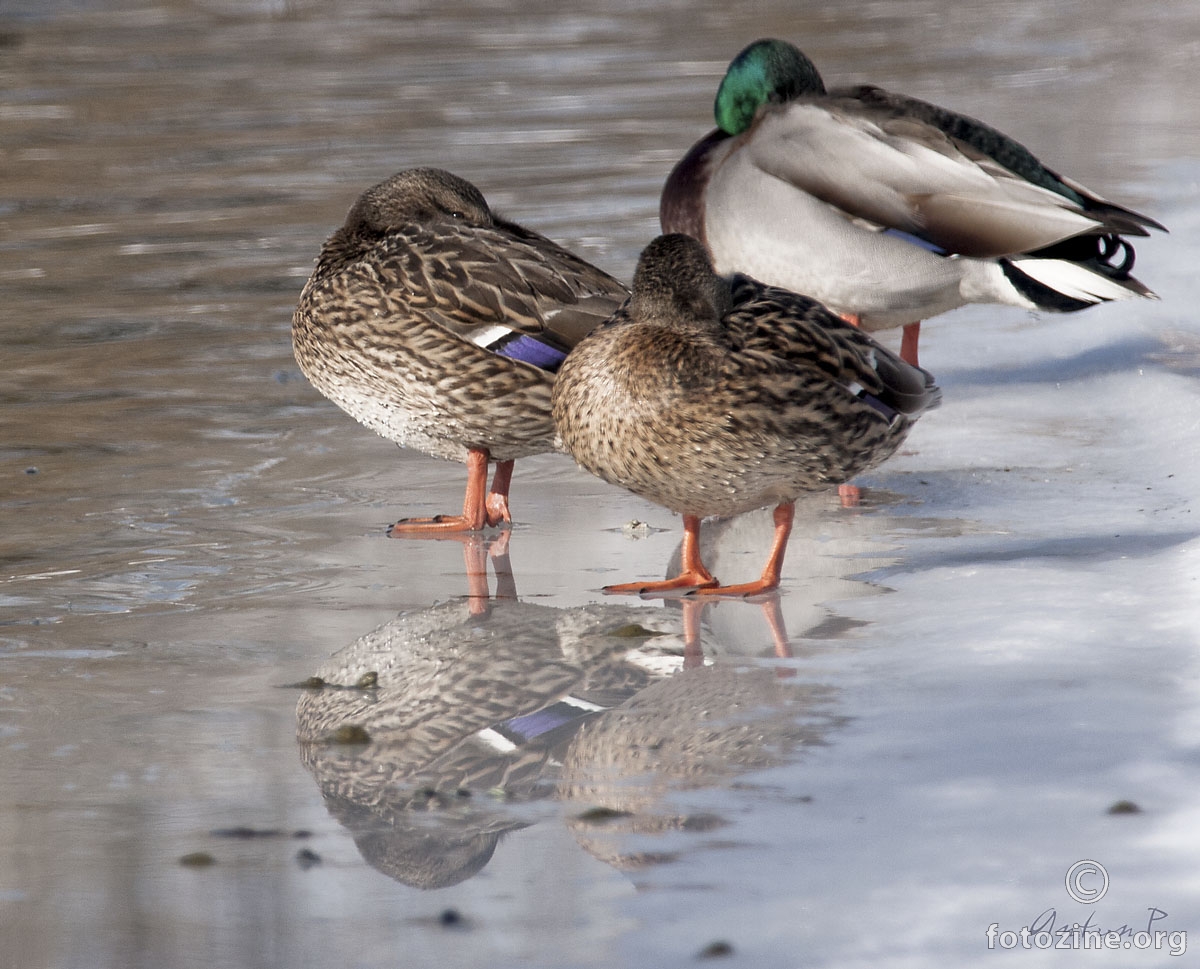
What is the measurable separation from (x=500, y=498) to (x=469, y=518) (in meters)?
0.15

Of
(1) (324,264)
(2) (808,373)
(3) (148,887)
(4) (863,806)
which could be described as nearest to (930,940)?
(4) (863,806)

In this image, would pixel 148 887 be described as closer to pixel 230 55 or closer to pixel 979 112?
pixel 979 112

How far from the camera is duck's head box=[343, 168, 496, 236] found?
5.07 m

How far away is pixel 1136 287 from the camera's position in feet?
18.0

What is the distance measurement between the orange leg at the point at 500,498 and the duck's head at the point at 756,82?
197cm

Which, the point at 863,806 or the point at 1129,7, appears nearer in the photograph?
the point at 863,806

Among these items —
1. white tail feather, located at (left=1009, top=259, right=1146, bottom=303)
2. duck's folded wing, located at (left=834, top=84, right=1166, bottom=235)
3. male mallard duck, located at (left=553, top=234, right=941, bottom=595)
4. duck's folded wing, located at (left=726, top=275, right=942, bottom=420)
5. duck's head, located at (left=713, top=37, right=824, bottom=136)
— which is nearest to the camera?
male mallard duck, located at (left=553, top=234, right=941, bottom=595)

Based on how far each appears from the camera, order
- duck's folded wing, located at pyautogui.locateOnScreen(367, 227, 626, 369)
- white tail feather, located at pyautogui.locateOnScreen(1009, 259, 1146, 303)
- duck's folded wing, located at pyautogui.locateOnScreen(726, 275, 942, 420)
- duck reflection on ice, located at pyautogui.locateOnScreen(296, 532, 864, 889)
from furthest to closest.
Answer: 1. white tail feather, located at pyautogui.locateOnScreen(1009, 259, 1146, 303)
2. duck's folded wing, located at pyautogui.locateOnScreen(367, 227, 626, 369)
3. duck's folded wing, located at pyautogui.locateOnScreen(726, 275, 942, 420)
4. duck reflection on ice, located at pyautogui.locateOnScreen(296, 532, 864, 889)

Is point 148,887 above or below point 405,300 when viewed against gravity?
below

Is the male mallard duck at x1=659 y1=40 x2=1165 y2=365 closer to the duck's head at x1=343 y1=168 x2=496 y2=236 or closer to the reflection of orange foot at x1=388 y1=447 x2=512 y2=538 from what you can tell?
the duck's head at x1=343 y1=168 x2=496 y2=236

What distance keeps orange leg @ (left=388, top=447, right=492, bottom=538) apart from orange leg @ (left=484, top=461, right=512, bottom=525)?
0.04 meters

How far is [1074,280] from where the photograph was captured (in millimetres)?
5555

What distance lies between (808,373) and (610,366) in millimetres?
438

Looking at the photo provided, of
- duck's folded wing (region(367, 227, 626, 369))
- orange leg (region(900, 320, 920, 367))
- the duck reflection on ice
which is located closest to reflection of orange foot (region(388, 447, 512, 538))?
duck's folded wing (region(367, 227, 626, 369))
